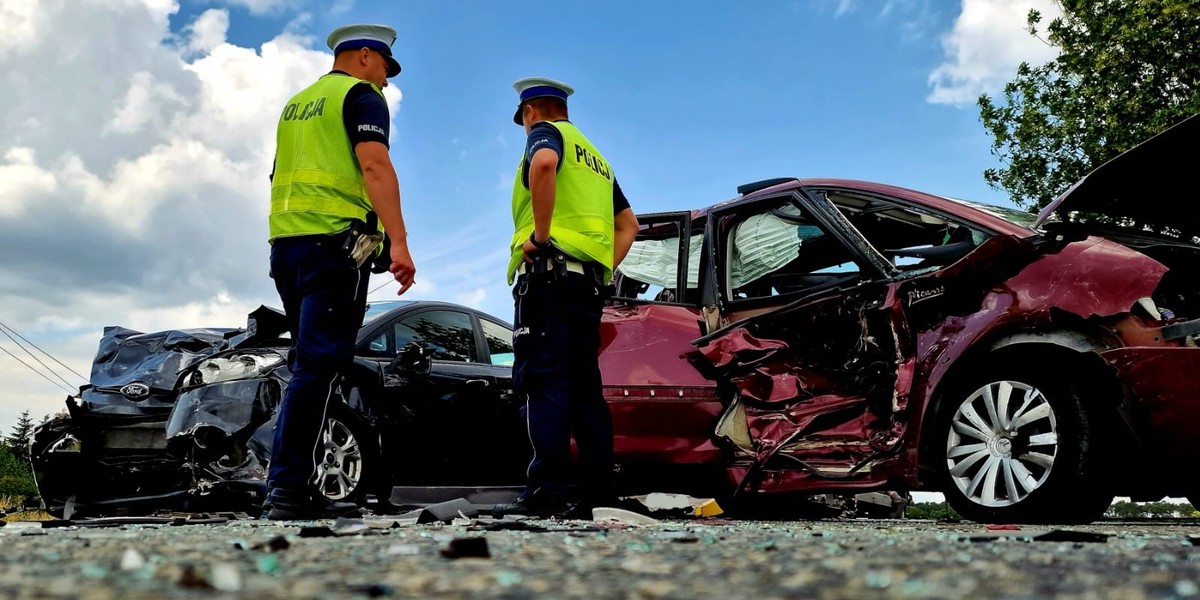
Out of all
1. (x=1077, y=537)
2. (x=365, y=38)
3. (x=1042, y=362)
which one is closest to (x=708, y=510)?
(x=1042, y=362)

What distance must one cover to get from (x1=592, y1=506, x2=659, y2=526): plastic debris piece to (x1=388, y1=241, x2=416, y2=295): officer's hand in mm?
1248

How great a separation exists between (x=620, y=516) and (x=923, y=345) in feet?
5.02

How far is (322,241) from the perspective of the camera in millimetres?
4461

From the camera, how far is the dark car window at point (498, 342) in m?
7.63

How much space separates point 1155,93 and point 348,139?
15.0m

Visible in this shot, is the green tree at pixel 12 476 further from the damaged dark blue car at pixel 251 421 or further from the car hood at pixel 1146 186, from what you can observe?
the car hood at pixel 1146 186

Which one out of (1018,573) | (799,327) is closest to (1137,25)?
(799,327)

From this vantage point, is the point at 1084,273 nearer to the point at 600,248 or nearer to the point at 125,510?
the point at 600,248

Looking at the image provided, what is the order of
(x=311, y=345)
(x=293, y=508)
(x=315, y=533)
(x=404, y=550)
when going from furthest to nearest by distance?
(x=311, y=345) → (x=293, y=508) → (x=315, y=533) → (x=404, y=550)

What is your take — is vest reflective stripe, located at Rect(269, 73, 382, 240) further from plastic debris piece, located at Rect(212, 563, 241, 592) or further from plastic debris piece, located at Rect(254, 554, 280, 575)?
plastic debris piece, located at Rect(212, 563, 241, 592)

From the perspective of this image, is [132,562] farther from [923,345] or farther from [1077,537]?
[923,345]

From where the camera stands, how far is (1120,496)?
14.6ft

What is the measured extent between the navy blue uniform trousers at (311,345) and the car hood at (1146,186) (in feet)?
9.62

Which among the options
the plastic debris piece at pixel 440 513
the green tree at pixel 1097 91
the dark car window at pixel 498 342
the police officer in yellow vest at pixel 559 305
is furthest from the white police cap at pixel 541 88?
the green tree at pixel 1097 91
